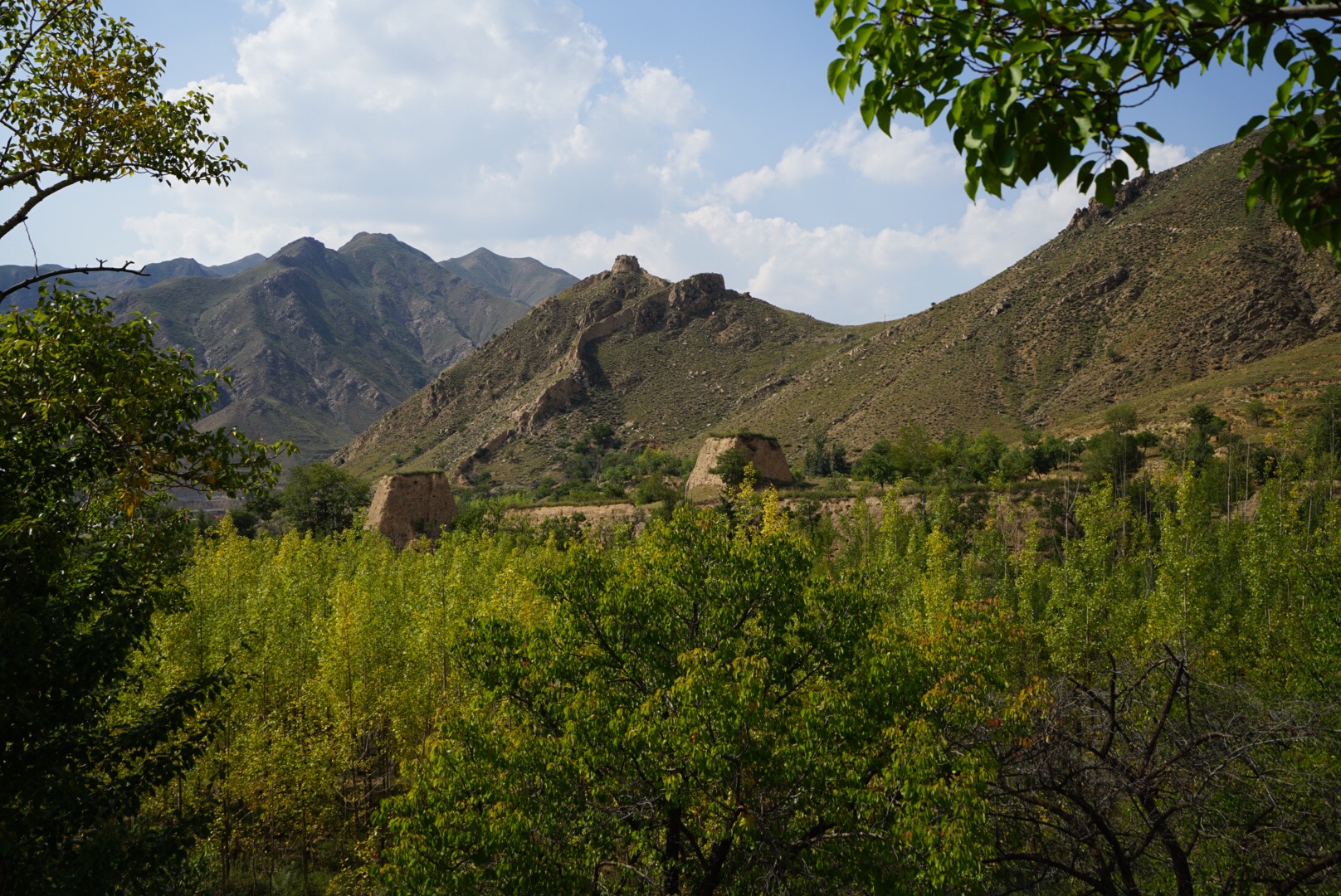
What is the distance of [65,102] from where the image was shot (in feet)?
19.9

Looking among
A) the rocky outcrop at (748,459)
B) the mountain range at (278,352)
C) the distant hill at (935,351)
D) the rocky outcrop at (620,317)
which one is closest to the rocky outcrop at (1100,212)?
the distant hill at (935,351)

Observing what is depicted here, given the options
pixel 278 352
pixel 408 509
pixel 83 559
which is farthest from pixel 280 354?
pixel 83 559

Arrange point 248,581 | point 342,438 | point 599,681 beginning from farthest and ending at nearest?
point 342,438, point 248,581, point 599,681

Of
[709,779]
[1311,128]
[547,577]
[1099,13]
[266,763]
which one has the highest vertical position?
[1099,13]

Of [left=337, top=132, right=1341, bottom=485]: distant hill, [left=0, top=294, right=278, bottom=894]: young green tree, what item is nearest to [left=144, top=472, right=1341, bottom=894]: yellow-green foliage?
[left=0, top=294, right=278, bottom=894]: young green tree

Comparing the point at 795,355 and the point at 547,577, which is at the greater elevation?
the point at 795,355

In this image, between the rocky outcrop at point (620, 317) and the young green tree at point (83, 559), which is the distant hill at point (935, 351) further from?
the young green tree at point (83, 559)

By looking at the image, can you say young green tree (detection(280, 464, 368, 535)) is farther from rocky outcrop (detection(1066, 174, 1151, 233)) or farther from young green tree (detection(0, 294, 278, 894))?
rocky outcrop (detection(1066, 174, 1151, 233))

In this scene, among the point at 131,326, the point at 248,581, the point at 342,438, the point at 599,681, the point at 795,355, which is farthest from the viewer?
the point at 342,438

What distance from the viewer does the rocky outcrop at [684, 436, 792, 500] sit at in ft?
159

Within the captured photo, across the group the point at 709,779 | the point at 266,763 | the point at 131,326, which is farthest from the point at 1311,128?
the point at 266,763

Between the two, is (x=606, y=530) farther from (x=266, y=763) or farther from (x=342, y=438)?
(x=342, y=438)

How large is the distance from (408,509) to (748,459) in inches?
877

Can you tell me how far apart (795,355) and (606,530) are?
51.3m
